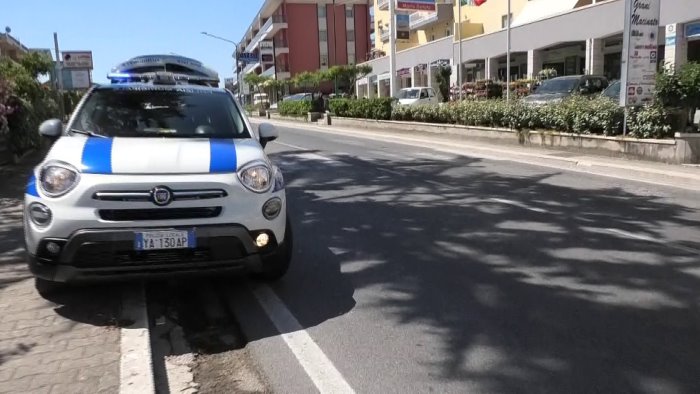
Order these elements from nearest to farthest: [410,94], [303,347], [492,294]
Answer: [303,347] → [492,294] → [410,94]

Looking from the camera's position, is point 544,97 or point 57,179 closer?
point 57,179

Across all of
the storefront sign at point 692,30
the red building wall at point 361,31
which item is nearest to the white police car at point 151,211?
the storefront sign at point 692,30

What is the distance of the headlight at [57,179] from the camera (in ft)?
14.1

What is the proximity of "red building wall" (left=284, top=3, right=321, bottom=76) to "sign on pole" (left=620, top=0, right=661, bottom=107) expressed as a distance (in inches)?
2540

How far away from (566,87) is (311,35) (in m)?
59.4

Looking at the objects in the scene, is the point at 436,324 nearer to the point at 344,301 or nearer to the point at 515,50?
the point at 344,301

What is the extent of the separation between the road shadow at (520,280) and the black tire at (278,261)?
194 millimetres

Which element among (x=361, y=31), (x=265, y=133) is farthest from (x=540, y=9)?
(x=361, y=31)

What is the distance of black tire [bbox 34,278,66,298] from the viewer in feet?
16.6

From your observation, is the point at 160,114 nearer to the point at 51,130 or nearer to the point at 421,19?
the point at 51,130

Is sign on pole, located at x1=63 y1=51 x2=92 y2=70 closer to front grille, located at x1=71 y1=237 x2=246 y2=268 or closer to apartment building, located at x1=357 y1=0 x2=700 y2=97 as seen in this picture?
apartment building, located at x1=357 y1=0 x2=700 y2=97

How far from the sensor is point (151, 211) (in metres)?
4.33

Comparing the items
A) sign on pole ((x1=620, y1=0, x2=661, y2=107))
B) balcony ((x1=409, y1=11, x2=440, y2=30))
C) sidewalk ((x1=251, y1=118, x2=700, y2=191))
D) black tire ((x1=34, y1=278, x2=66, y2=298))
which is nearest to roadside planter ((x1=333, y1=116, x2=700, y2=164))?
sidewalk ((x1=251, y1=118, x2=700, y2=191))

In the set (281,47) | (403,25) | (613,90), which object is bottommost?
(613,90)
